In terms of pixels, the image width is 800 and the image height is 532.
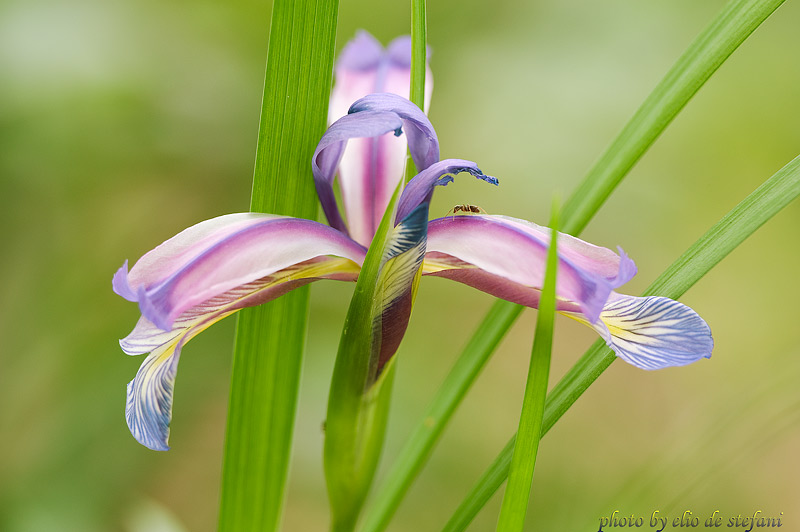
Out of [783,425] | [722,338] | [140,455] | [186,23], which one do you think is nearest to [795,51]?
[722,338]

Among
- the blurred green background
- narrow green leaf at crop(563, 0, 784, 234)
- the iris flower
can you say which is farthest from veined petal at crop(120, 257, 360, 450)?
the blurred green background

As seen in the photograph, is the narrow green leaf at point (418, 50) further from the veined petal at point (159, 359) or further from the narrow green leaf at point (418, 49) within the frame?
the veined petal at point (159, 359)

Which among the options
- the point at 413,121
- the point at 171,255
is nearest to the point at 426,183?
the point at 413,121

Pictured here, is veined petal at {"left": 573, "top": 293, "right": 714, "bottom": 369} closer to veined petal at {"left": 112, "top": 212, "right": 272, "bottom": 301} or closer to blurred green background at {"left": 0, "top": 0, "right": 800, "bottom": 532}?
veined petal at {"left": 112, "top": 212, "right": 272, "bottom": 301}

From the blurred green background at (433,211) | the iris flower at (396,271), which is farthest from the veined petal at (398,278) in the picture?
the blurred green background at (433,211)

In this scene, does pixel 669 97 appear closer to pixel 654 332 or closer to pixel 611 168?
pixel 611 168
